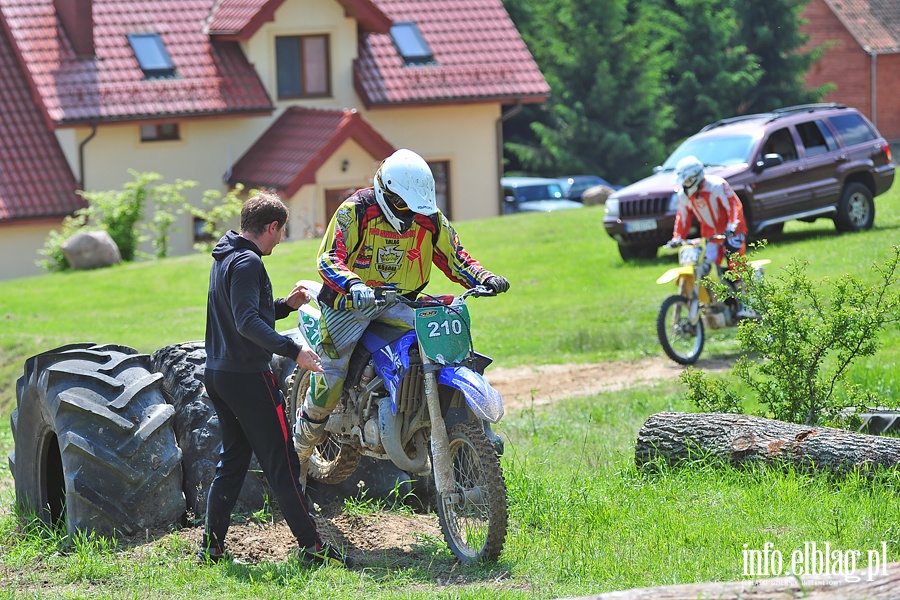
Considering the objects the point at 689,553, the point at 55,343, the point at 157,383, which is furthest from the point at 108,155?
the point at 689,553

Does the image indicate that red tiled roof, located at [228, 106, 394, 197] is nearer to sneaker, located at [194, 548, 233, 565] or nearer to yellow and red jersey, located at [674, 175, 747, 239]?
yellow and red jersey, located at [674, 175, 747, 239]

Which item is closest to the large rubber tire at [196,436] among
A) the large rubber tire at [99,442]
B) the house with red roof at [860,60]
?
the large rubber tire at [99,442]

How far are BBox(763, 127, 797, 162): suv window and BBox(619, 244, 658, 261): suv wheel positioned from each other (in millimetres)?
2478

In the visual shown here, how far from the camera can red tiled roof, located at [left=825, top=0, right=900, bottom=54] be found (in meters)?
50.4

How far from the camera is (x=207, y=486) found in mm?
7035

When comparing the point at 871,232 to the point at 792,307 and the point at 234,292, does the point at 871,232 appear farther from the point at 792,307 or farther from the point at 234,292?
the point at 234,292

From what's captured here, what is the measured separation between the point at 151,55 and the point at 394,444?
2682cm

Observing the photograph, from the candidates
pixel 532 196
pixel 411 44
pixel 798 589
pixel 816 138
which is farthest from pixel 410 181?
pixel 532 196

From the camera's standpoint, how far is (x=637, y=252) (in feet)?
67.5

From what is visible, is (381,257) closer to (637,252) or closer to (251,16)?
(637,252)

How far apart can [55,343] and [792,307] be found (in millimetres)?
10630

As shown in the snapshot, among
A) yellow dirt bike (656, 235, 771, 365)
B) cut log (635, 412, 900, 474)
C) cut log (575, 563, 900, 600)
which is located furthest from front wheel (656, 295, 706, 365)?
cut log (575, 563, 900, 600)

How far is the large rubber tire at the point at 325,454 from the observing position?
7039mm

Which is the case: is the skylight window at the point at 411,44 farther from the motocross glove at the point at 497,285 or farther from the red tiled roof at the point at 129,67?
the motocross glove at the point at 497,285
